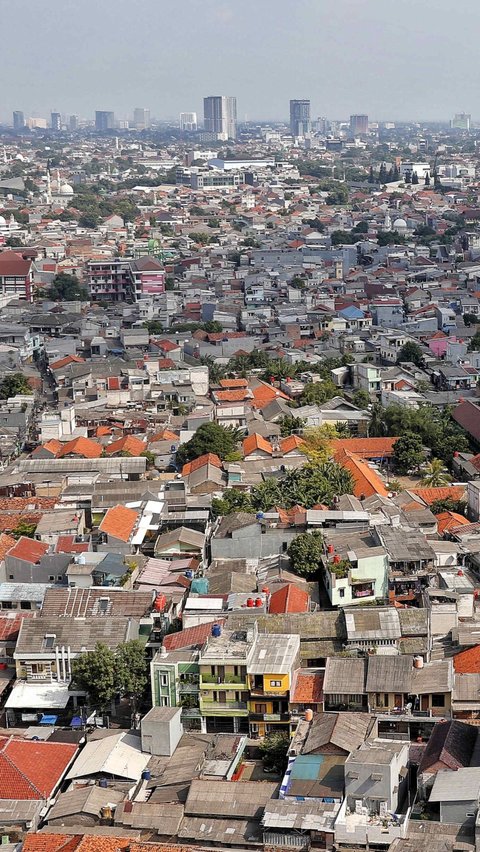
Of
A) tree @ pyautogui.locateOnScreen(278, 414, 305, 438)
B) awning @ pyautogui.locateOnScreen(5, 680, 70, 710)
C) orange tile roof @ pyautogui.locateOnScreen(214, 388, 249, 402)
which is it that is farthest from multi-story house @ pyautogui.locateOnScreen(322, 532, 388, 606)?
orange tile roof @ pyautogui.locateOnScreen(214, 388, 249, 402)

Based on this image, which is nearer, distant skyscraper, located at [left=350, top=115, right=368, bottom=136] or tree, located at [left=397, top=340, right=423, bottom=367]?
tree, located at [left=397, top=340, right=423, bottom=367]

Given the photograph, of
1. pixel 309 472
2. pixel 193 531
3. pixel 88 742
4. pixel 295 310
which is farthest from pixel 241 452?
pixel 295 310

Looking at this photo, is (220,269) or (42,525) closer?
(42,525)

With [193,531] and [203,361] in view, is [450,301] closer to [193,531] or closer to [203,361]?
[203,361]

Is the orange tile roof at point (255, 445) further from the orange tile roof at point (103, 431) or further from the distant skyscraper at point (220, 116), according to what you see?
the distant skyscraper at point (220, 116)

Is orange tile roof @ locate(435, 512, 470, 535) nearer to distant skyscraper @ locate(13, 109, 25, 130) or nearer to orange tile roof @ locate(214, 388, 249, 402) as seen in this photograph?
orange tile roof @ locate(214, 388, 249, 402)

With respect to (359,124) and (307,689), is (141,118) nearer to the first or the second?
(359,124)
